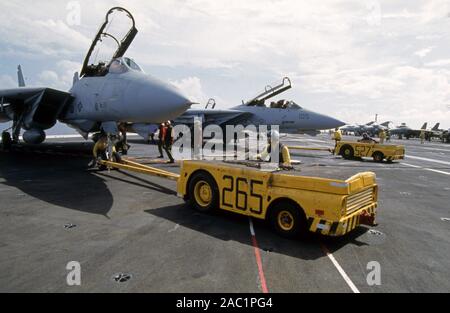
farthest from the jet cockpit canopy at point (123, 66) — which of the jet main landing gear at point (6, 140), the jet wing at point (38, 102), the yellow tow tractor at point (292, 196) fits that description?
the jet main landing gear at point (6, 140)

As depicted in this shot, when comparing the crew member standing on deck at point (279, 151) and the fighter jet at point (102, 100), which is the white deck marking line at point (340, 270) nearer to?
the crew member standing on deck at point (279, 151)

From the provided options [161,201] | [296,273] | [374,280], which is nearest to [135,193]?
[161,201]

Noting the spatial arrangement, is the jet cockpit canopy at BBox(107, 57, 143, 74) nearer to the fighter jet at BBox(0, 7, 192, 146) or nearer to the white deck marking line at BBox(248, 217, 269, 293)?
the fighter jet at BBox(0, 7, 192, 146)

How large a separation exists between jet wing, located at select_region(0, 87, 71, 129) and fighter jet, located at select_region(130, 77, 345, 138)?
899 centimetres

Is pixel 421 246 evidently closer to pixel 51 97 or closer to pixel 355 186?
pixel 355 186

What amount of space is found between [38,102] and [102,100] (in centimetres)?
393

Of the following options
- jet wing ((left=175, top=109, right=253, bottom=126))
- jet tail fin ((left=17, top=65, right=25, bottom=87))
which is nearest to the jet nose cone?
jet wing ((left=175, top=109, right=253, bottom=126))

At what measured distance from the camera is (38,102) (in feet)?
42.0

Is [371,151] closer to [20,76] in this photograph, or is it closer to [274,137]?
[274,137]

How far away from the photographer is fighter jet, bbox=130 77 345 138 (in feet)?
69.3

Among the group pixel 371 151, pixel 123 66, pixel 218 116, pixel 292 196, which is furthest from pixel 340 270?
pixel 218 116

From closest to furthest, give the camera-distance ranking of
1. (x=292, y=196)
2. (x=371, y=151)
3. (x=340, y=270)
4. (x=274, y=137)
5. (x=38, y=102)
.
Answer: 1. (x=340, y=270)
2. (x=292, y=196)
3. (x=274, y=137)
4. (x=38, y=102)
5. (x=371, y=151)

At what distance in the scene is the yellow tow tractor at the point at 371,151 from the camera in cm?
1739

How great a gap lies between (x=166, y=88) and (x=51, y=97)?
6.77 metres
